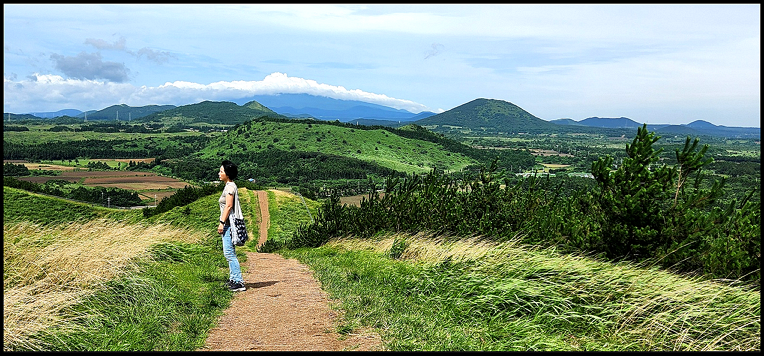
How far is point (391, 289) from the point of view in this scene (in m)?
8.66

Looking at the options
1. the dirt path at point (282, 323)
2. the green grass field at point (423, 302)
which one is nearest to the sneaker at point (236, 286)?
the dirt path at point (282, 323)

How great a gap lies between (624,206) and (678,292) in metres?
2.73

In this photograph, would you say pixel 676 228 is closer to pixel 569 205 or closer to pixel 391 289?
pixel 569 205

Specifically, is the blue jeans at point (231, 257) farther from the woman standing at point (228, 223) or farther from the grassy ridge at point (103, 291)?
the grassy ridge at point (103, 291)

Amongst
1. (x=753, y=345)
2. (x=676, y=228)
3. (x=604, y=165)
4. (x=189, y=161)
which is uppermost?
(x=604, y=165)

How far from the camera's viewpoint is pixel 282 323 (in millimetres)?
6781

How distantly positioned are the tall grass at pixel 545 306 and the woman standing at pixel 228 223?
1.73 metres

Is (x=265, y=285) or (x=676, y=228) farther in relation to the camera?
(x=265, y=285)

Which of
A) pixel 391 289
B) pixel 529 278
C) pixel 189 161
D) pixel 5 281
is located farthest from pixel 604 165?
pixel 189 161

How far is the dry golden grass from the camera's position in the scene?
5387 mm

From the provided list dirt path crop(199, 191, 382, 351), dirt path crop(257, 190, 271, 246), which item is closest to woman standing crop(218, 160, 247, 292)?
dirt path crop(199, 191, 382, 351)

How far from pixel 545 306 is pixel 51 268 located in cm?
689

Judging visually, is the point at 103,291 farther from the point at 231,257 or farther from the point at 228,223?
the point at 228,223

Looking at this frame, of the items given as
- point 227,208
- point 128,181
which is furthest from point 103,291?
point 128,181
